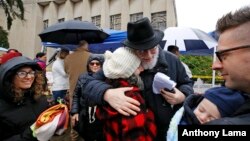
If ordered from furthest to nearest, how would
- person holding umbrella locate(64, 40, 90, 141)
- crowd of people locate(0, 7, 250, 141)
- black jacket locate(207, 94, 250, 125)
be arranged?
1. person holding umbrella locate(64, 40, 90, 141)
2. crowd of people locate(0, 7, 250, 141)
3. black jacket locate(207, 94, 250, 125)

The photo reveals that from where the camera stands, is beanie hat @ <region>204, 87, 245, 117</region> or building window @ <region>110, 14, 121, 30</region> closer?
beanie hat @ <region>204, 87, 245, 117</region>

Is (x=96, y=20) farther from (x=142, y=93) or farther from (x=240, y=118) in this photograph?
(x=240, y=118)

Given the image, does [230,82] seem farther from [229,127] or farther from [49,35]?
[49,35]

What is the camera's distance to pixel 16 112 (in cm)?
320

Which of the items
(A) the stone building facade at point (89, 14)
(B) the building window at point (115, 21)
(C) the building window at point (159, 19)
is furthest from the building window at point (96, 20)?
(C) the building window at point (159, 19)

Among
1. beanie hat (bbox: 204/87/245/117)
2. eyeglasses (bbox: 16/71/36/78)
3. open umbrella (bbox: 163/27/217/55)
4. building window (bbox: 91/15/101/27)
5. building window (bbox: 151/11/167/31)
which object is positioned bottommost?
beanie hat (bbox: 204/87/245/117)

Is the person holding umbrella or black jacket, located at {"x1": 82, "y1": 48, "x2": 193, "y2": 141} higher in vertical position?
the person holding umbrella

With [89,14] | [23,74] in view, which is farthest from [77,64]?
[89,14]

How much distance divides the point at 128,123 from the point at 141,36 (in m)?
0.61

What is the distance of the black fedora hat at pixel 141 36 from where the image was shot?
2.33 metres

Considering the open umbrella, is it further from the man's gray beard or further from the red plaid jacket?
the red plaid jacket

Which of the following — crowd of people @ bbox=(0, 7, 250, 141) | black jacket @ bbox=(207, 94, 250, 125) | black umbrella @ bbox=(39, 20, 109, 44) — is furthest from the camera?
black umbrella @ bbox=(39, 20, 109, 44)

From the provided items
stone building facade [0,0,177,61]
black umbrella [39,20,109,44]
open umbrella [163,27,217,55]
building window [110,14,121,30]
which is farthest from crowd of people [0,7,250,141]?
building window [110,14,121,30]

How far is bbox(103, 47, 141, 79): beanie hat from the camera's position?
88.3 inches
